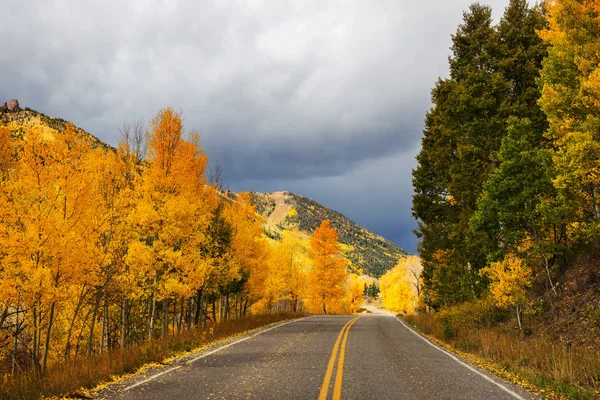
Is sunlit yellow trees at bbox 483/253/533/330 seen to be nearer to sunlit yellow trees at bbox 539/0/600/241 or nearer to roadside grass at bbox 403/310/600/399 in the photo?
roadside grass at bbox 403/310/600/399

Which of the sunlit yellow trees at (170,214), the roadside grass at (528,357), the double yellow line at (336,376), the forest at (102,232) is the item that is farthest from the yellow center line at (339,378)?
the sunlit yellow trees at (170,214)

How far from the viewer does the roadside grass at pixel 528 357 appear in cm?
791

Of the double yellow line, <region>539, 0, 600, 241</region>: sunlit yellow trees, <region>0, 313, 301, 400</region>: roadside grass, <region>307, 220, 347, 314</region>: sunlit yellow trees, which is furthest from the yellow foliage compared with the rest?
<region>307, 220, 347, 314</region>: sunlit yellow trees

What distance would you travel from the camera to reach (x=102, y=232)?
46.9ft

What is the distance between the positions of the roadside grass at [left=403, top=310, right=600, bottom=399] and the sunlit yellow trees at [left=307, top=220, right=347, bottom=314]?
30.2 meters

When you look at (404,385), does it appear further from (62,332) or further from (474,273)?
(62,332)

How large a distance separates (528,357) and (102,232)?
1551 cm

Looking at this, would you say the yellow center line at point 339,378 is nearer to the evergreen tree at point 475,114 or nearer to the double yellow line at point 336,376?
the double yellow line at point 336,376

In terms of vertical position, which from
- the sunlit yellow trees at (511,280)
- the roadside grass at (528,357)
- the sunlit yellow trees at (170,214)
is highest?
the sunlit yellow trees at (170,214)

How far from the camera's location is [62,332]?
2578 centimetres

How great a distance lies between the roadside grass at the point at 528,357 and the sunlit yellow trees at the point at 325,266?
30169 mm

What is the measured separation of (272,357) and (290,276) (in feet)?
117

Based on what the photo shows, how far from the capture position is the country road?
696 centimetres

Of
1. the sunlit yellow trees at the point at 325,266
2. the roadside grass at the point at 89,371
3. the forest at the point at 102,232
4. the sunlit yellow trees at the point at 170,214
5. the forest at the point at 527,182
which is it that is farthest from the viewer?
the sunlit yellow trees at the point at 325,266
